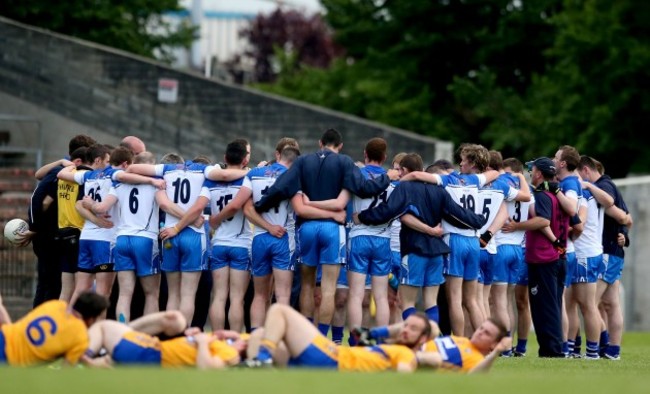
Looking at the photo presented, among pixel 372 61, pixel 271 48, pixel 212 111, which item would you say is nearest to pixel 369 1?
pixel 372 61

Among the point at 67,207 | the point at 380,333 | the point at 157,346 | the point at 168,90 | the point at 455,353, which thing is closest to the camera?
the point at 157,346

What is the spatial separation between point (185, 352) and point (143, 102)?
56.6 feet

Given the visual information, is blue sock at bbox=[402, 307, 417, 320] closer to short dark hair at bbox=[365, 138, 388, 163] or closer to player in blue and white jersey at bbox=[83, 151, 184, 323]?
short dark hair at bbox=[365, 138, 388, 163]

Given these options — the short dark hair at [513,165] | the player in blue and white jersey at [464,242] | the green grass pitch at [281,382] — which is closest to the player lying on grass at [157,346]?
the green grass pitch at [281,382]

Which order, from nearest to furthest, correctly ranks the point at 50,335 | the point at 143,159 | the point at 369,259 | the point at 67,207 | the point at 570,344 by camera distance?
1. the point at 50,335
2. the point at 369,259
3. the point at 143,159
4. the point at 67,207
5. the point at 570,344

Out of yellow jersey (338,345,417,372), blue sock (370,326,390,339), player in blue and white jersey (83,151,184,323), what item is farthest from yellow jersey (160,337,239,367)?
player in blue and white jersey (83,151,184,323)

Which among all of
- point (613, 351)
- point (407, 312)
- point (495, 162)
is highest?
point (495, 162)

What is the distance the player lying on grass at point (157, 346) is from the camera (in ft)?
47.7

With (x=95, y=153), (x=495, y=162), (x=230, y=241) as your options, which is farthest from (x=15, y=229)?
(x=495, y=162)

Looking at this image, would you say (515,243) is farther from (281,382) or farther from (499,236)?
(281,382)

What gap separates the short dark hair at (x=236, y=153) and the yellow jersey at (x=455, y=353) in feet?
14.2

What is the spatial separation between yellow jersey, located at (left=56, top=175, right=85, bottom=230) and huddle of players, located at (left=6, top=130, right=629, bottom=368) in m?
0.42

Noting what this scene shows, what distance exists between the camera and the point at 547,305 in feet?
64.4

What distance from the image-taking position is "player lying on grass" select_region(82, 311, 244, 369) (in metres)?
14.5
